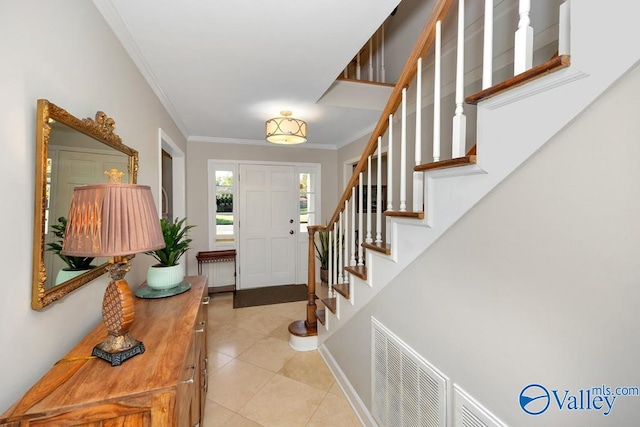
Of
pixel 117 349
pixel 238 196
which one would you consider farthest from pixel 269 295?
pixel 117 349

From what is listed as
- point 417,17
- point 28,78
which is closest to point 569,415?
point 28,78

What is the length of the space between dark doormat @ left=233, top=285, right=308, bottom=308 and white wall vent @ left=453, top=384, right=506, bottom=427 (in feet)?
10.2

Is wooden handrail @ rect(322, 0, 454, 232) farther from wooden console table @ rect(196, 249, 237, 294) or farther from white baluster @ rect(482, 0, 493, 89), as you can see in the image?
wooden console table @ rect(196, 249, 237, 294)

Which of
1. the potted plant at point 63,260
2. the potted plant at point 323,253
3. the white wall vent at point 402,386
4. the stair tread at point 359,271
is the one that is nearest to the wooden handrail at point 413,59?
the stair tread at point 359,271

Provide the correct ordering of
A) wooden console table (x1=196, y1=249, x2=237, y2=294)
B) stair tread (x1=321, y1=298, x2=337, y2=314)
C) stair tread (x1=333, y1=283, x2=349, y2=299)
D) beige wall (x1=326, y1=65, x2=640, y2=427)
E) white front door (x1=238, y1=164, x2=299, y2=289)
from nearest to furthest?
beige wall (x1=326, y1=65, x2=640, y2=427) → stair tread (x1=333, y1=283, x2=349, y2=299) → stair tread (x1=321, y1=298, x2=337, y2=314) → wooden console table (x1=196, y1=249, x2=237, y2=294) → white front door (x1=238, y1=164, x2=299, y2=289)

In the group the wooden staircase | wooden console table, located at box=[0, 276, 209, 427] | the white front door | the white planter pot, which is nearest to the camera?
wooden console table, located at box=[0, 276, 209, 427]

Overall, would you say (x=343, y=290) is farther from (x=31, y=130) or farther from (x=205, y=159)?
(x=205, y=159)

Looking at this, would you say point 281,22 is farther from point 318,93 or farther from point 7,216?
point 7,216

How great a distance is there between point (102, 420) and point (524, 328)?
1.24 m

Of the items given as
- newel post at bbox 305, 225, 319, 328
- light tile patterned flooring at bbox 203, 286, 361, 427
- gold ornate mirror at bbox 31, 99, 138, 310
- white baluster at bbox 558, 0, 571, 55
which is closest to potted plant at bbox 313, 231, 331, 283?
newel post at bbox 305, 225, 319, 328

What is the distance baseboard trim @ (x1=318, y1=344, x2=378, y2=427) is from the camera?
176cm

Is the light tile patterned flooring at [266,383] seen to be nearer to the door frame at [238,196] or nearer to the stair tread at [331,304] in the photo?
the stair tread at [331,304]

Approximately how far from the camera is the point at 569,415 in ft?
2.38

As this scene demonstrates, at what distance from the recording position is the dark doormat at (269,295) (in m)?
3.92
